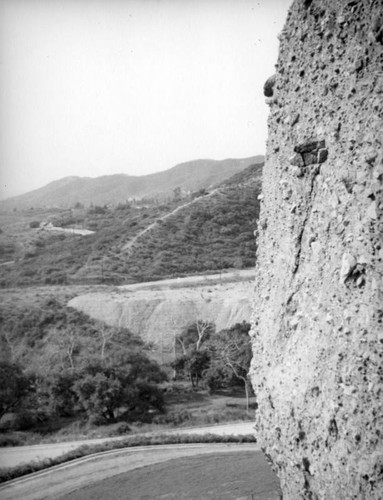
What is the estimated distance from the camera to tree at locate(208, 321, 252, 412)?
19.2 meters

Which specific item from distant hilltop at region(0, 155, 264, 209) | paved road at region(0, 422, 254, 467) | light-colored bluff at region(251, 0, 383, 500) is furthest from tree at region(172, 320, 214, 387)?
distant hilltop at region(0, 155, 264, 209)

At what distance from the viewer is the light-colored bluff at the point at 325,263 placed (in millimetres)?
3512

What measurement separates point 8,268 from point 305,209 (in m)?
35.0

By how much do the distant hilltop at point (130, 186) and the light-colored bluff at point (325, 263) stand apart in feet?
239

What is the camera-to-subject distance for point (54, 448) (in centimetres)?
1388

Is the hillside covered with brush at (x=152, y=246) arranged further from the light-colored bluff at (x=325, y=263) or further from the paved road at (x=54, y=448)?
the light-colored bluff at (x=325, y=263)

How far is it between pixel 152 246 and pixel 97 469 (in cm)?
2514

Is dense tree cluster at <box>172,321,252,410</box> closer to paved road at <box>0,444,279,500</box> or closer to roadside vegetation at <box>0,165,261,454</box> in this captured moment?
roadside vegetation at <box>0,165,261,454</box>

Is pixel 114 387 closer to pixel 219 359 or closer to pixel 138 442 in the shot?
pixel 138 442

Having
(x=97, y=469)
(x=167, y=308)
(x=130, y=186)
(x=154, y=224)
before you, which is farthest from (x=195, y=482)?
(x=130, y=186)

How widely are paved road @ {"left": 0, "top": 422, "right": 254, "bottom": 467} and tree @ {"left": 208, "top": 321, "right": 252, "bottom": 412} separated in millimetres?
3261

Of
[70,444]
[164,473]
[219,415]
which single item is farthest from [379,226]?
[219,415]

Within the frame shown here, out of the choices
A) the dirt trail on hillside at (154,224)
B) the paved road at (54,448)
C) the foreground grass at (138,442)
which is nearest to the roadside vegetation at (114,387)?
the paved road at (54,448)

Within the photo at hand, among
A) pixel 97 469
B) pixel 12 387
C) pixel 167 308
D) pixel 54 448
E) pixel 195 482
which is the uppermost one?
pixel 167 308
